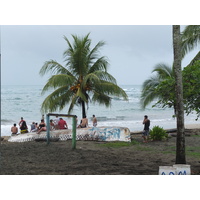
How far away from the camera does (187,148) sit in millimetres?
13016

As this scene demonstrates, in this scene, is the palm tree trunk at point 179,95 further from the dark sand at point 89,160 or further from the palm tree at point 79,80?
the palm tree at point 79,80

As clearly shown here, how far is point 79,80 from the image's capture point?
18.3 meters

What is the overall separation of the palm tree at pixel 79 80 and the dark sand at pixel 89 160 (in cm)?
511

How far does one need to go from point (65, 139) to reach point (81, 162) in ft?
17.7

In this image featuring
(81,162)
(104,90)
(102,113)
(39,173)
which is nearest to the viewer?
(39,173)

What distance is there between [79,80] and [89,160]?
9067mm

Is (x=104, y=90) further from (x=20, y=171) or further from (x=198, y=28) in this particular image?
(x=20, y=171)

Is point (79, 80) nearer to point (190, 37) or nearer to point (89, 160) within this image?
point (190, 37)

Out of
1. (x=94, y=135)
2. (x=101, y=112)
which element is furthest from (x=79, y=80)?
(x=101, y=112)

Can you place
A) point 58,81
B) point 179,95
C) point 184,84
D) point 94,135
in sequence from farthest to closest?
point 58,81 → point 94,135 → point 184,84 → point 179,95

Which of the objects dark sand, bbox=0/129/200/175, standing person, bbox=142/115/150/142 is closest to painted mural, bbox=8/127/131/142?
standing person, bbox=142/115/150/142

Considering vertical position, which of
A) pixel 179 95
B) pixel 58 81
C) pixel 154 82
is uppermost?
pixel 154 82

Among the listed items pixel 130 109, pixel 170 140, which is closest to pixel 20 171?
pixel 170 140

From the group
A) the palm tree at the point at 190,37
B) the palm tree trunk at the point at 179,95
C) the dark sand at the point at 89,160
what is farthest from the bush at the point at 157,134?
the palm tree trunk at the point at 179,95
